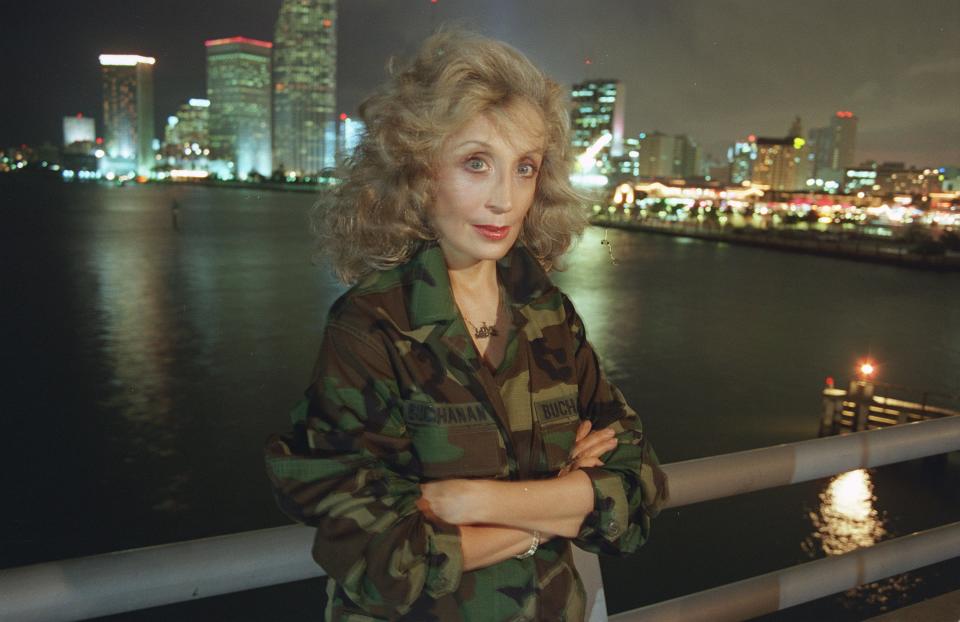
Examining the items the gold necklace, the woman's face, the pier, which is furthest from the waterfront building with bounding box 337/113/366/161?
the pier

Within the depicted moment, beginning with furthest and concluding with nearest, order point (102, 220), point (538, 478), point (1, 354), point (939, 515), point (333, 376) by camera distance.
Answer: point (102, 220) → point (1, 354) → point (939, 515) → point (538, 478) → point (333, 376)

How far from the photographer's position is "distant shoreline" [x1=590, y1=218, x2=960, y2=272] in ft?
168

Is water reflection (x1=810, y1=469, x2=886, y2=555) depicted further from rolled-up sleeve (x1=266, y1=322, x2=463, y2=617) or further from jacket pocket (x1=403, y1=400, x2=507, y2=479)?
rolled-up sleeve (x1=266, y1=322, x2=463, y2=617)

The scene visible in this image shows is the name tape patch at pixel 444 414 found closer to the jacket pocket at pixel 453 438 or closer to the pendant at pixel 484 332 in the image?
the jacket pocket at pixel 453 438

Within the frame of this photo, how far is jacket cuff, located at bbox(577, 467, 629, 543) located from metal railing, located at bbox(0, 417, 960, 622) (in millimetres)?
314

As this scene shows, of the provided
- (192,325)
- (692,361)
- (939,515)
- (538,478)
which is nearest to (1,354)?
(192,325)

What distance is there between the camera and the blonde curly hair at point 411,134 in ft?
5.13

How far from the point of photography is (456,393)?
1.45 m

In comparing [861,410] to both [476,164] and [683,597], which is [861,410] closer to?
[683,597]

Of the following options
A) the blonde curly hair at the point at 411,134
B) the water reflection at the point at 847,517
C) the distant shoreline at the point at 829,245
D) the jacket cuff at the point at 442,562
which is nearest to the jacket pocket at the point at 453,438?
the jacket cuff at the point at 442,562

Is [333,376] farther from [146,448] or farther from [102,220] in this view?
[102,220]

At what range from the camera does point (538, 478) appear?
1.58 m

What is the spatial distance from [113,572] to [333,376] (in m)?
0.61

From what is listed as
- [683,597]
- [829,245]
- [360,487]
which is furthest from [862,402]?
[829,245]
